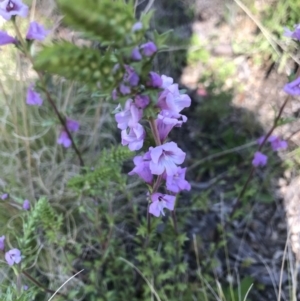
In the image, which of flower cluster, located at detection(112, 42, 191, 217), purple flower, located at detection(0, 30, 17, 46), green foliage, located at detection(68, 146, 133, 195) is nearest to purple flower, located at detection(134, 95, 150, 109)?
flower cluster, located at detection(112, 42, 191, 217)

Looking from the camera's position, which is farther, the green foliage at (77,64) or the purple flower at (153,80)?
the purple flower at (153,80)

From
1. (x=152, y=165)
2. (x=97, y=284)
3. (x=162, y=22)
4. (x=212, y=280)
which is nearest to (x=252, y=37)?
(x=162, y=22)

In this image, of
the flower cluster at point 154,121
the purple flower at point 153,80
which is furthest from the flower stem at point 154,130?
the purple flower at point 153,80

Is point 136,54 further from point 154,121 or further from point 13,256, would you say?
point 13,256

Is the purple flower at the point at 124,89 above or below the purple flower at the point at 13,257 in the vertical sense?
above

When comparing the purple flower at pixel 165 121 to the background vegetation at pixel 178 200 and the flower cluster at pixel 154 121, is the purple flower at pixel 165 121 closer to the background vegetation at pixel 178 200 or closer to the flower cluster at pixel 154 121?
the flower cluster at pixel 154 121

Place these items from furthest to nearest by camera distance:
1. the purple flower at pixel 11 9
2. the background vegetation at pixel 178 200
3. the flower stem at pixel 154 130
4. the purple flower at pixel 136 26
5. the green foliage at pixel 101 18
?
the background vegetation at pixel 178 200, the purple flower at pixel 11 9, the flower stem at pixel 154 130, the purple flower at pixel 136 26, the green foliage at pixel 101 18

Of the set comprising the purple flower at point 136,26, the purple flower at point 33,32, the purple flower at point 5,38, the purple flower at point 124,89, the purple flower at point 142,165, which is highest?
the purple flower at point 136,26

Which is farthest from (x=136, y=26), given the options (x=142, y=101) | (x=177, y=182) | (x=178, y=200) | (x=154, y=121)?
(x=178, y=200)

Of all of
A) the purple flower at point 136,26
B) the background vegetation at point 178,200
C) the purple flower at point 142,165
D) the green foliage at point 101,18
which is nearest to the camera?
the green foliage at point 101,18

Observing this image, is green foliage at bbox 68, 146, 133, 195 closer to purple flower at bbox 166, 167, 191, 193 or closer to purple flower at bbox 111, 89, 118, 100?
purple flower at bbox 166, 167, 191, 193
